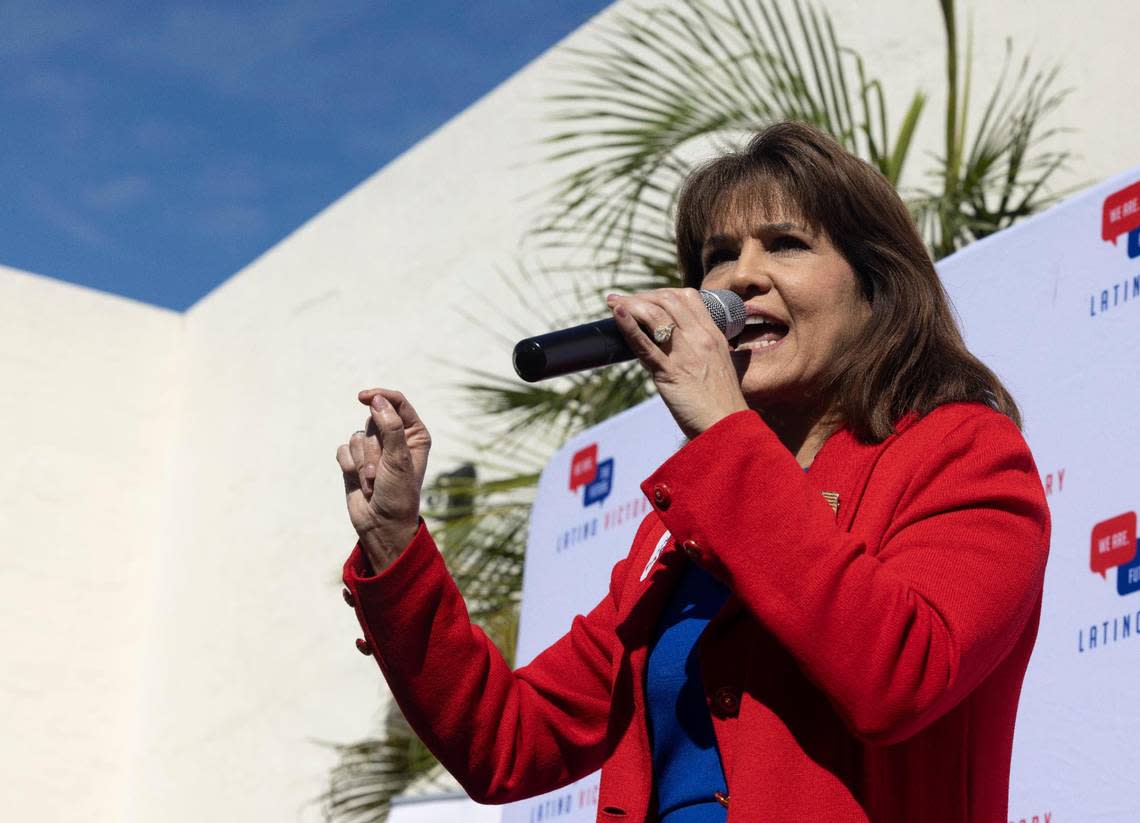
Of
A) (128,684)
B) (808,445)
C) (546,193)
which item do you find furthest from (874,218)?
(128,684)

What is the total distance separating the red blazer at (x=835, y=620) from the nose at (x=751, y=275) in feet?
0.53

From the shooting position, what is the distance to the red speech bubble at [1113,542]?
2.00m

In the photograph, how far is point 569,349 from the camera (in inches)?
57.9

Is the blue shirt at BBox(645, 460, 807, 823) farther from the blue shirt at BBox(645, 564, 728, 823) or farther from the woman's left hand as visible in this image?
the woman's left hand

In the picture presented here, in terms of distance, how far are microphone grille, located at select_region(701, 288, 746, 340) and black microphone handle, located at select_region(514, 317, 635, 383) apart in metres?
0.09

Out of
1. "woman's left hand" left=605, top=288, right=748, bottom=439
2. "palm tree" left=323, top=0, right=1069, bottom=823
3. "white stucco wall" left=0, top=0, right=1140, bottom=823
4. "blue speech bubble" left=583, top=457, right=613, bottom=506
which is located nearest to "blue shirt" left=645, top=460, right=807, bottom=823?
"woman's left hand" left=605, top=288, right=748, bottom=439

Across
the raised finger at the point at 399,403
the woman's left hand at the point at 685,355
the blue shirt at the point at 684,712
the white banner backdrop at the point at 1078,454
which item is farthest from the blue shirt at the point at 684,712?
the white banner backdrop at the point at 1078,454

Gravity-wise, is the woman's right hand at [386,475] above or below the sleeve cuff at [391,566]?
above

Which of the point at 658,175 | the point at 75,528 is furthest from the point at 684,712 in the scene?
the point at 75,528

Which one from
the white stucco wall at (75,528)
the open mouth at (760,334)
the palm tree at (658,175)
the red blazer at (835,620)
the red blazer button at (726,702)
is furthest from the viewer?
the white stucco wall at (75,528)

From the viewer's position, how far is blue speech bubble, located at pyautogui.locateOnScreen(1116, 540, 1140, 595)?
1963mm

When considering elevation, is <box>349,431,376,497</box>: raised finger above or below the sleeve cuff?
above

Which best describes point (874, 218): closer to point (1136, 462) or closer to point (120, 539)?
point (1136, 462)

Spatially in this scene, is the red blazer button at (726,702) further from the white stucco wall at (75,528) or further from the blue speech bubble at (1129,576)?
the white stucco wall at (75,528)
